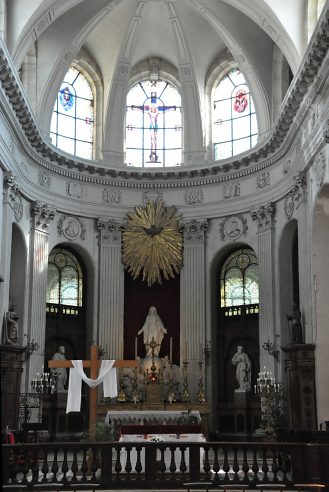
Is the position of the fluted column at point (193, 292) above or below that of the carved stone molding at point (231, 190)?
below

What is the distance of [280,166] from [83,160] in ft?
24.1

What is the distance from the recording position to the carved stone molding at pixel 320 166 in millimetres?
18859

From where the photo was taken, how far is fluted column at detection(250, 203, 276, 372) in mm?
23841

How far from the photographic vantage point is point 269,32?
23141 millimetres

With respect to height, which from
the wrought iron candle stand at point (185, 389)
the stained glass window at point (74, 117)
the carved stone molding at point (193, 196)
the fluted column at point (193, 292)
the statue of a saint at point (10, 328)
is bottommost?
the wrought iron candle stand at point (185, 389)

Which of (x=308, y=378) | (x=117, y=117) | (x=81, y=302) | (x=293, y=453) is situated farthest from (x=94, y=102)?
(x=293, y=453)

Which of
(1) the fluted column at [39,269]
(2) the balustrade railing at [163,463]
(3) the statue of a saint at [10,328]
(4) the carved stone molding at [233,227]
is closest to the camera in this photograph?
(2) the balustrade railing at [163,463]

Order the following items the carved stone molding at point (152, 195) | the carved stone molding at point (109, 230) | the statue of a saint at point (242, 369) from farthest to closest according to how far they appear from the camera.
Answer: the carved stone molding at point (152, 195)
the carved stone molding at point (109, 230)
the statue of a saint at point (242, 369)

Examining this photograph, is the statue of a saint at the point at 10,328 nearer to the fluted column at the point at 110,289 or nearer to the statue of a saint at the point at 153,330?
the fluted column at the point at 110,289

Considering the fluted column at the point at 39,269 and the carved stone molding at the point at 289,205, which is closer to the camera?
the carved stone molding at the point at 289,205

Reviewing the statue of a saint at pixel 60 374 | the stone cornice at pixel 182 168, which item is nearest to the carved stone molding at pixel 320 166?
the stone cornice at pixel 182 168

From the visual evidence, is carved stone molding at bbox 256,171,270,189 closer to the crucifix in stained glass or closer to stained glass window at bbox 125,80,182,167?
stained glass window at bbox 125,80,182,167

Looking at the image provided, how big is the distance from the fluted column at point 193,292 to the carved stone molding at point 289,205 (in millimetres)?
3950

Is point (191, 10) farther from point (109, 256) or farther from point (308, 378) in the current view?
point (308, 378)
